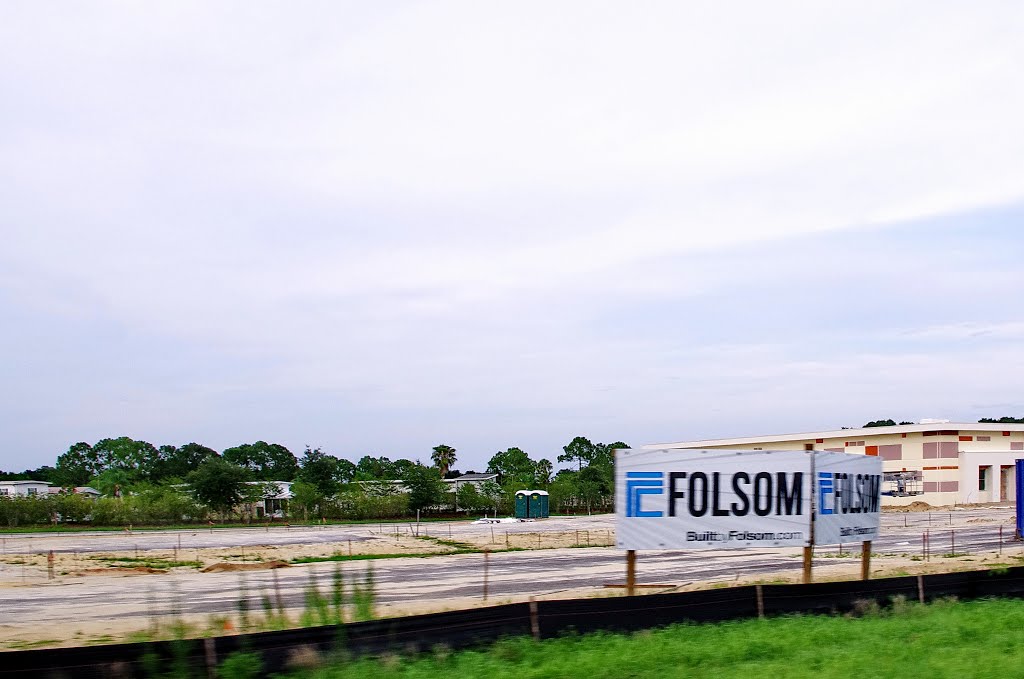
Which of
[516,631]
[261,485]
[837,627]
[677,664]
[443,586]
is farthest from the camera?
[261,485]

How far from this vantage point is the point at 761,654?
11.7 m

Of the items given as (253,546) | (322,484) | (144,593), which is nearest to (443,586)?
(144,593)

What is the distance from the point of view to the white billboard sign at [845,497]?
58.2 feet

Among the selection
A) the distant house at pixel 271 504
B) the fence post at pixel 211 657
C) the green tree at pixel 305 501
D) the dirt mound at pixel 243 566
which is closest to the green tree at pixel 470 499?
the green tree at pixel 305 501

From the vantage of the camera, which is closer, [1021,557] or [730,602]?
[730,602]

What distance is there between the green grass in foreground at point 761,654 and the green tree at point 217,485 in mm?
83129

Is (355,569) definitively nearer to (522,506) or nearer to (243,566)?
(243,566)

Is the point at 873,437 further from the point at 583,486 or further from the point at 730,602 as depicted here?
the point at 730,602

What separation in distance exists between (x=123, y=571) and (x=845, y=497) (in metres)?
30.7

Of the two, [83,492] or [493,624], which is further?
[83,492]

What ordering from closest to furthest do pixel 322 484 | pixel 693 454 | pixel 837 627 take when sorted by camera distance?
pixel 837 627, pixel 693 454, pixel 322 484

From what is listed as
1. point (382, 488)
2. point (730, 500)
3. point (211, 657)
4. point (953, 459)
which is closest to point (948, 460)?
point (953, 459)

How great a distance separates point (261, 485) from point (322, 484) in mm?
10371

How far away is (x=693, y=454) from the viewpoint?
54.0 feet
